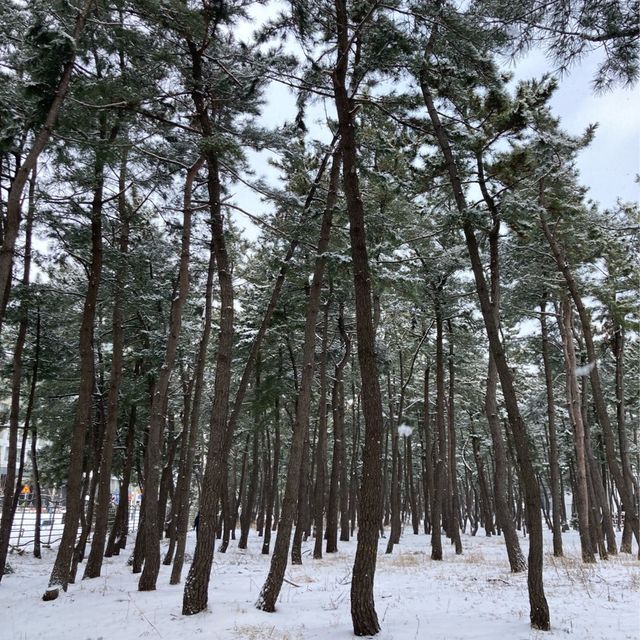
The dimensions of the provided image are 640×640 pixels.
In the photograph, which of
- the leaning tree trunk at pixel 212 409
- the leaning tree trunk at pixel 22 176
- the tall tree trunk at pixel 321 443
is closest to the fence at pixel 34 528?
the tall tree trunk at pixel 321 443

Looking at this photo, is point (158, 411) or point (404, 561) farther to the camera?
point (404, 561)

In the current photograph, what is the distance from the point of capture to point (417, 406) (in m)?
30.1

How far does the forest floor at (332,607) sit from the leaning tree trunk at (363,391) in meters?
0.55

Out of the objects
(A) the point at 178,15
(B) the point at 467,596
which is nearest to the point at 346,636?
(B) the point at 467,596

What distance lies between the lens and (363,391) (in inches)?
292

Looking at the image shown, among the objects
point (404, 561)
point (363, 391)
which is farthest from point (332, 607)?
point (404, 561)

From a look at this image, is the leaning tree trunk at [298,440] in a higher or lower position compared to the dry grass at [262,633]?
higher

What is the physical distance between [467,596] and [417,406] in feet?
67.7

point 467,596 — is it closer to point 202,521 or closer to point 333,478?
point 202,521

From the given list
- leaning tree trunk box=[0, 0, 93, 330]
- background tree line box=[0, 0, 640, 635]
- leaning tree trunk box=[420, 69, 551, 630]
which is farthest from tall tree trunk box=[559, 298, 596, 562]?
leaning tree trunk box=[0, 0, 93, 330]

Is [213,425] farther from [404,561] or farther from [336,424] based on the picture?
[404,561]

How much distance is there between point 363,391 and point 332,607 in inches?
165

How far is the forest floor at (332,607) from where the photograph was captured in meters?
7.03

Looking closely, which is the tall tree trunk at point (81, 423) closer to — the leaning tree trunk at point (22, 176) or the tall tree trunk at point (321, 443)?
the leaning tree trunk at point (22, 176)
